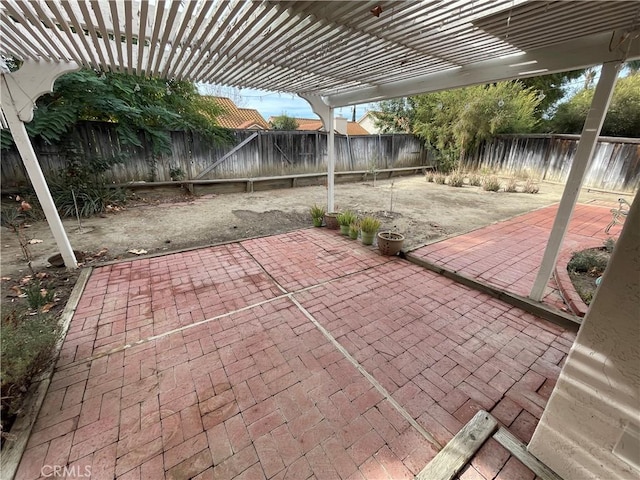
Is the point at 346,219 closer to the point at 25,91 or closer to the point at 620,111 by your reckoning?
the point at 25,91

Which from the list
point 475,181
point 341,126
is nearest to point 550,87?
point 475,181

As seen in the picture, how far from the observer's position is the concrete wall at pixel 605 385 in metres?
1.11

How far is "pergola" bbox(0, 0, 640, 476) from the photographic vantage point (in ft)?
6.27

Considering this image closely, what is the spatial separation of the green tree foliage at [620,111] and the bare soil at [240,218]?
12.5ft

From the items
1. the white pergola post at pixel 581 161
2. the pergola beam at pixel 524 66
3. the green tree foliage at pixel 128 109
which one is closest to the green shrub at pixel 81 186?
the green tree foliage at pixel 128 109

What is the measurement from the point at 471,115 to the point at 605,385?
11937mm

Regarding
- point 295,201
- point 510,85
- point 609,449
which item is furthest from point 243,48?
point 510,85

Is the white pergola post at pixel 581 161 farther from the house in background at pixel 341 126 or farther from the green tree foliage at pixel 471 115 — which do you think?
the house in background at pixel 341 126

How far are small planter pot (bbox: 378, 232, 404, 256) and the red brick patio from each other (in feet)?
2.37

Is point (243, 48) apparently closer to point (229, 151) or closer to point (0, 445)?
point (0, 445)

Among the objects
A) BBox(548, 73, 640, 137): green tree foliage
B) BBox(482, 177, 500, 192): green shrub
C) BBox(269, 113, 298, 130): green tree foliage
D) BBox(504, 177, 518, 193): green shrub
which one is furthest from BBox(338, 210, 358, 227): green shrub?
BBox(269, 113, 298, 130): green tree foliage

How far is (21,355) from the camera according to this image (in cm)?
182

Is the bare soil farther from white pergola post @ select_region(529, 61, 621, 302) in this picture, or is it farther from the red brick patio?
white pergola post @ select_region(529, 61, 621, 302)

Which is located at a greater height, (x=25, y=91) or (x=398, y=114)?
(x=398, y=114)
